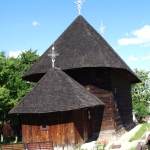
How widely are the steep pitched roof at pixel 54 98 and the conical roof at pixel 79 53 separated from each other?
6.70 feet

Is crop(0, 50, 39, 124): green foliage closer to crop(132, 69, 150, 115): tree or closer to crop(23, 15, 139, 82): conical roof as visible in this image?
crop(23, 15, 139, 82): conical roof

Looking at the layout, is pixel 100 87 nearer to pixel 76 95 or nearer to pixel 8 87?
pixel 76 95

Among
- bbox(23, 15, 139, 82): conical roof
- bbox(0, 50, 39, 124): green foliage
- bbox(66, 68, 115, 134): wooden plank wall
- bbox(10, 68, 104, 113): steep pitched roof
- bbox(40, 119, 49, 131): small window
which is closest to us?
bbox(10, 68, 104, 113): steep pitched roof

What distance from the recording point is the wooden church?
1350 centimetres

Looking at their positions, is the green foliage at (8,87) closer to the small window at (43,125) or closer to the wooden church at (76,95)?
the wooden church at (76,95)

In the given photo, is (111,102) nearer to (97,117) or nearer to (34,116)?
(97,117)

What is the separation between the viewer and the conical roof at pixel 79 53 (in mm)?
16553

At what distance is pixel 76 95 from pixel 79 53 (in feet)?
14.3

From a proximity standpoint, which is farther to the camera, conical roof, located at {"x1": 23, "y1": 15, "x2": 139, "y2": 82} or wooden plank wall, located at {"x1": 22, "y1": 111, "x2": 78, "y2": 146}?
conical roof, located at {"x1": 23, "y1": 15, "x2": 139, "y2": 82}

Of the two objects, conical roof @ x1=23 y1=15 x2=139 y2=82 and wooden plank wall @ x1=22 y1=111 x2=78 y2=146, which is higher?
conical roof @ x1=23 y1=15 x2=139 y2=82

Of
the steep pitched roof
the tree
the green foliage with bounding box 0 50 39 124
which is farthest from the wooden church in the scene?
the tree

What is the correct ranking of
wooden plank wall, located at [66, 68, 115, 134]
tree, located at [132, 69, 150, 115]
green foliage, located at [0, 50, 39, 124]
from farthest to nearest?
1. tree, located at [132, 69, 150, 115]
2. green foliage, located at [0, 50, 39, 124]
3. wooden plank wall, located at [66, 68, 115, 134]

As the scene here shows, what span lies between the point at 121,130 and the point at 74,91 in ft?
22.6

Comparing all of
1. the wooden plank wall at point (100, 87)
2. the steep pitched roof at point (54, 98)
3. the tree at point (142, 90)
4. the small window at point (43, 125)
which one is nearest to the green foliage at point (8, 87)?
the steep pitched roof at point (54, 98)
